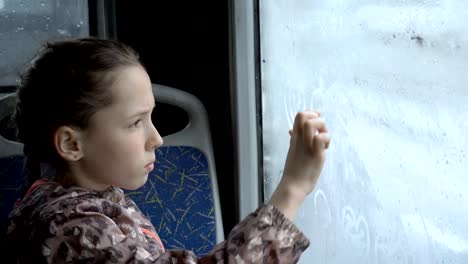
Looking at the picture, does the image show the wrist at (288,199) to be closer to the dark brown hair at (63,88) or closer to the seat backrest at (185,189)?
the dark brown hair at (63,88)

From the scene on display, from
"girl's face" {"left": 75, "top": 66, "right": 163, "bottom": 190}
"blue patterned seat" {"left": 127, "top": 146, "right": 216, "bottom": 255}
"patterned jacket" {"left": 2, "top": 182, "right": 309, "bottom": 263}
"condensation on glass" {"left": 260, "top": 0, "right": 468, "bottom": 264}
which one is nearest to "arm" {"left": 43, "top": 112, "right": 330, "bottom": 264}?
"patterned jacket" {"left": 2, "top": 182, "right": 309, "bottom": 263}

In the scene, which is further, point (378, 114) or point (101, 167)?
point (378, 114)

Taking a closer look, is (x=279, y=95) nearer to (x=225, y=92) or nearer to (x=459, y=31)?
(x=225, y=92)

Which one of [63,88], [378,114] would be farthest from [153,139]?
[378,114]

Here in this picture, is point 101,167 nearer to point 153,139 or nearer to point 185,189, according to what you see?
point 153,139

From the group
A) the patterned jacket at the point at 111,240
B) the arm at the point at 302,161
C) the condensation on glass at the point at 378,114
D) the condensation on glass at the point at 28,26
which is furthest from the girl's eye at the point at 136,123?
the condensation on glass at the point at 28,26

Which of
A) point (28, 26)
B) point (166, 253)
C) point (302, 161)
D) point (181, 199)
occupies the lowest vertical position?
point (181, 199)

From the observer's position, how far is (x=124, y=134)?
Answer: 3.25 feet

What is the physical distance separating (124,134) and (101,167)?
2.7 inches

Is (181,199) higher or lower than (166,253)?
lower

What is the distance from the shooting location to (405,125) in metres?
1.24

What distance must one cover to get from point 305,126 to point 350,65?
546 mm

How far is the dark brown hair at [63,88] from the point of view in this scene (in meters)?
0.99

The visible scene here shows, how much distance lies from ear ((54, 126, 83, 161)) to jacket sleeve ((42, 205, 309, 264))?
0.13m
